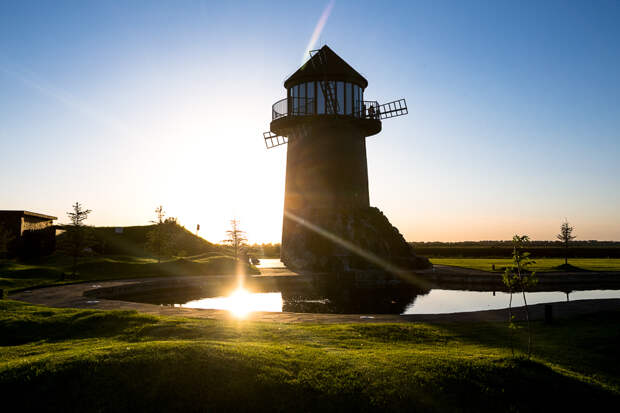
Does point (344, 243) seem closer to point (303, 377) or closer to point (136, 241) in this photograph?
point (136, 241)

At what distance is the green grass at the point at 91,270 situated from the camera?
77.2 ft

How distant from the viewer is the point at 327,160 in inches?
1548

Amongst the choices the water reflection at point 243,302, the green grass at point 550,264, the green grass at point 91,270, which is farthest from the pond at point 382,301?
the green grass at point 550,264

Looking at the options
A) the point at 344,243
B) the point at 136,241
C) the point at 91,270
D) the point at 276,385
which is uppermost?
the point at 136,241

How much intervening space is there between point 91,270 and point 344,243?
19.4m

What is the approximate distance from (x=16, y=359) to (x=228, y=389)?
15.9 feet

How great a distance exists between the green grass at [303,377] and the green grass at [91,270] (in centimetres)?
1601

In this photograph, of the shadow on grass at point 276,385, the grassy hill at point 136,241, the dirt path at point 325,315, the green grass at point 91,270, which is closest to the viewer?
the shadow on grass at point 276,385

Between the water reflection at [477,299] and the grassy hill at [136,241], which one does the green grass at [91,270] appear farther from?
the water reflection at [477,299]

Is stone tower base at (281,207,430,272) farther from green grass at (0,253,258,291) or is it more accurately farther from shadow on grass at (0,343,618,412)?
shadow on grass at (0,343,618,412)

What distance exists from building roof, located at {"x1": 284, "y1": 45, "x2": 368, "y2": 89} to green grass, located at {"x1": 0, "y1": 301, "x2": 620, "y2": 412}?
32375 mm

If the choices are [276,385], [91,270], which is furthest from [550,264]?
[276,385]

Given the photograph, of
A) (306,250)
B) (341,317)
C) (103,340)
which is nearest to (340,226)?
(306,250)

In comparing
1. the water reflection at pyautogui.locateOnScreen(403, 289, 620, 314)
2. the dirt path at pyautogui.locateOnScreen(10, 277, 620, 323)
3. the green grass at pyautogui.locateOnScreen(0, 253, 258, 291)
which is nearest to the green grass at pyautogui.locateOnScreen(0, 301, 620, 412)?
the dirt path at pyautogui.locateOnScreen(10, 277, 620, 323)
